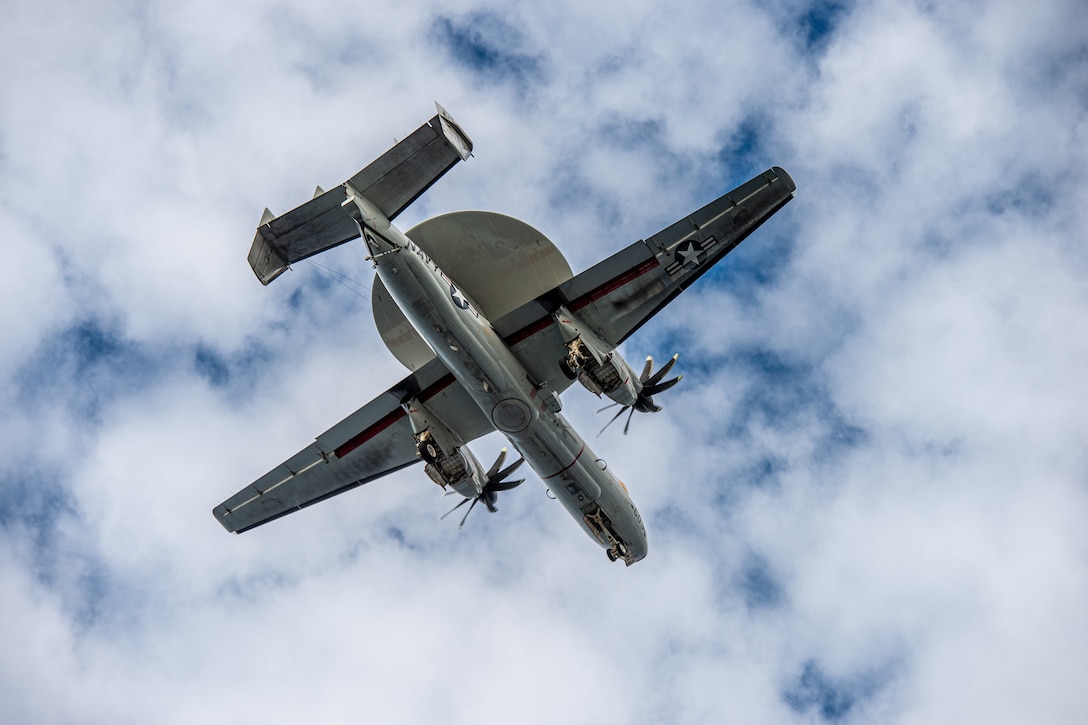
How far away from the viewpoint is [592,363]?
29.8 m

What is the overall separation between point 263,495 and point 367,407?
573 centimetres

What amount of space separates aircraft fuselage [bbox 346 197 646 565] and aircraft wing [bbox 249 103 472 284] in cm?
68

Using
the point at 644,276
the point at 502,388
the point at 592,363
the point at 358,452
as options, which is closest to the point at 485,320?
the point at 502,388

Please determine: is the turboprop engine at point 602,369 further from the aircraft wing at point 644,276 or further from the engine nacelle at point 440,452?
the engine nacelle at point 440,452

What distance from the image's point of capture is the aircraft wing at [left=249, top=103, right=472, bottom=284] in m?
27.2

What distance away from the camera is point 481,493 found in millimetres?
34156

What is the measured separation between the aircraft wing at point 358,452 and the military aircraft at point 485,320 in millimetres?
50

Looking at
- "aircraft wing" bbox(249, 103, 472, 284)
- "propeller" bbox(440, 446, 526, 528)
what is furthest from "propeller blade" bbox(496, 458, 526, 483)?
"aircraft wing" bbox(249, 103, 472, 284)

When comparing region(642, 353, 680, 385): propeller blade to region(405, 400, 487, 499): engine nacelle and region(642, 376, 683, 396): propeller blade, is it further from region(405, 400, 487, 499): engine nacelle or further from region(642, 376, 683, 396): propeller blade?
region(405, 400, 487, 499): engine nacelle

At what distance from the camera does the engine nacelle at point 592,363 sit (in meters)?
29.8

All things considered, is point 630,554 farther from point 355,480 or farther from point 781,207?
point 781,207

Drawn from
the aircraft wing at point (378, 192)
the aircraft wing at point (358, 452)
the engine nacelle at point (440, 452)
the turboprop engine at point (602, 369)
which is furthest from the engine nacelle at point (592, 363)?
the aircraft wing at point (378, 192)

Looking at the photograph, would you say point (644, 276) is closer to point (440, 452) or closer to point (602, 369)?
point (602, 369)

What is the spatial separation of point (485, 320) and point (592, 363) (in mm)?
3388
